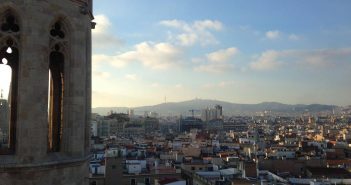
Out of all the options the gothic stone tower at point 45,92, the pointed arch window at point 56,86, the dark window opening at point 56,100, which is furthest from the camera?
the dark window opening at point 56,100

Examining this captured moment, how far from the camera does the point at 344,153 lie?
248 feet

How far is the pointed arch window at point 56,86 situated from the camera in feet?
28.9

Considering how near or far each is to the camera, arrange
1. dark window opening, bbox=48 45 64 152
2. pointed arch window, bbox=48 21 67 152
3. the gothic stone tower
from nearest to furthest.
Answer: the gothic stone tower, pointed arch window, bbox=48 21 67 152, dark window opening, bbox=48 45 64 152

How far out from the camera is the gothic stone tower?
801 cm

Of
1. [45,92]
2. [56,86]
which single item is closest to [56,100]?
[56,86]

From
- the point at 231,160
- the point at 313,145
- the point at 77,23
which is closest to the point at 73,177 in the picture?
the point at 77,23

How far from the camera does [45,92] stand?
823 cm

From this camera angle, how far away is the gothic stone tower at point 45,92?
8008mm

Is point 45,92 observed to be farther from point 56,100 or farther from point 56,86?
point 56,86

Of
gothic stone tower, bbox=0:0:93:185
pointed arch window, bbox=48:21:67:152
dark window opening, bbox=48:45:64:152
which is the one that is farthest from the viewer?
dark window opening, bbox=48:45:64:152

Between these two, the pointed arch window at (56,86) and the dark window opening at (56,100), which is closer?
the pointed arch window at (56,86)

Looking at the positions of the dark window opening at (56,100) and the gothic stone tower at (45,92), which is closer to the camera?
the gothic stone tower at (45,92)

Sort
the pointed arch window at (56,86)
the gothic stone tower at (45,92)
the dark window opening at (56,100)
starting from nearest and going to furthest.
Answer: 1. the gothic stone tower at (45,92)
2. the pointed arch window at (56,86)
3. the dark window opening at (56,100)

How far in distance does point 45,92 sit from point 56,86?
4.76 ft
